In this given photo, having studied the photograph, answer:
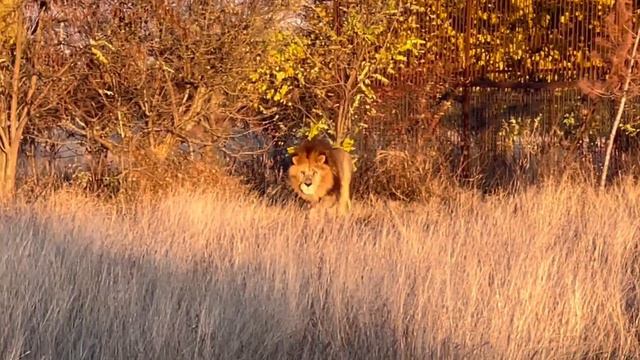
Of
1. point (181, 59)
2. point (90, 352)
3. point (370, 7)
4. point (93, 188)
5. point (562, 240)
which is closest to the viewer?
point (90, 352)

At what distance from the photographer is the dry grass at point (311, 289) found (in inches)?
176

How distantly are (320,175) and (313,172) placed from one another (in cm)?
9

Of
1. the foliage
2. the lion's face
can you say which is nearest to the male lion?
the lion's face

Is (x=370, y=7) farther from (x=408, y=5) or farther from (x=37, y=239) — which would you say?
(x=37, y=239)

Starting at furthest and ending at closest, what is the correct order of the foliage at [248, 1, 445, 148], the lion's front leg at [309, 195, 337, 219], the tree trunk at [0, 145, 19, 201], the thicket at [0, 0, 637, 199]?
the foliage at [248, 1, 445, 148], the tree trunk at [0, 145, 19, 201], the thicket at [0, 0, 637, 199], the lion's front leg at [309, 195, 337, 219]

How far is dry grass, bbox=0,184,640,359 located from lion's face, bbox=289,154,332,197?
220cm

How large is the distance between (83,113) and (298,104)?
3423mm

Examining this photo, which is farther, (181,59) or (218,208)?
(181,59)

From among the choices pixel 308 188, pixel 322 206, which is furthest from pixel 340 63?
pixel 322 206

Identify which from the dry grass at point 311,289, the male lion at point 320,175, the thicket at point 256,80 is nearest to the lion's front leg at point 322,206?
the male lion at point 320,175

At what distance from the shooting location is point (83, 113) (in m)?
10.2

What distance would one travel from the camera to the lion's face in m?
10.2

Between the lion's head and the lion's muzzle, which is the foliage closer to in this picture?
the lion's head

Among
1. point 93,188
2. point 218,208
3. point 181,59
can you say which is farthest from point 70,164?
point 218,208
